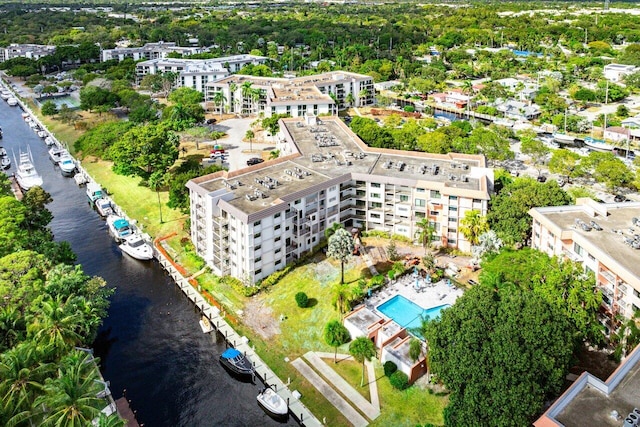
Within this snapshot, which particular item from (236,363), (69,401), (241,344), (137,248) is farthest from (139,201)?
(69,401)

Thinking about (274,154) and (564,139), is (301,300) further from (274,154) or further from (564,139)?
(564,139)

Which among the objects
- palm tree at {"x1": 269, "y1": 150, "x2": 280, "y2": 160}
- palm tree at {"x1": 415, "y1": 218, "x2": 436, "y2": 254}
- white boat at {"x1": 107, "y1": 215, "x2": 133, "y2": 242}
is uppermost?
palm tree at {"x1": 269, "y1": 150, "x2": 280, "y2": 160}

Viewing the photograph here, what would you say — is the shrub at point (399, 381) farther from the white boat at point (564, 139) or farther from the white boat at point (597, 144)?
the white boat at point (564, 139)

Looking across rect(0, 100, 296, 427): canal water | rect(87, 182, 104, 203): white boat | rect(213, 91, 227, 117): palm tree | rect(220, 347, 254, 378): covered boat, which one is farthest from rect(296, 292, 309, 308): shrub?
rect(213, 91, 227, 117): palm tree

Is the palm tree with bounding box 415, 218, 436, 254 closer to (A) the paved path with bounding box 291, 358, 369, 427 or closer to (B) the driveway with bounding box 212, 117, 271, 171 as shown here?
(A) the paved path with bounding box 291, 358, 369, 427

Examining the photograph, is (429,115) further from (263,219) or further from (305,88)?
(263,219)

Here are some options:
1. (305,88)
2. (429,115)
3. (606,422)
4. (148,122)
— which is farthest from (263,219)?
(429,115)

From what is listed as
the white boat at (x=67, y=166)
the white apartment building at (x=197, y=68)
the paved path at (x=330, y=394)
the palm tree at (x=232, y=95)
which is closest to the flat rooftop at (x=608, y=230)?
the paved path at (x=330, y=394)
